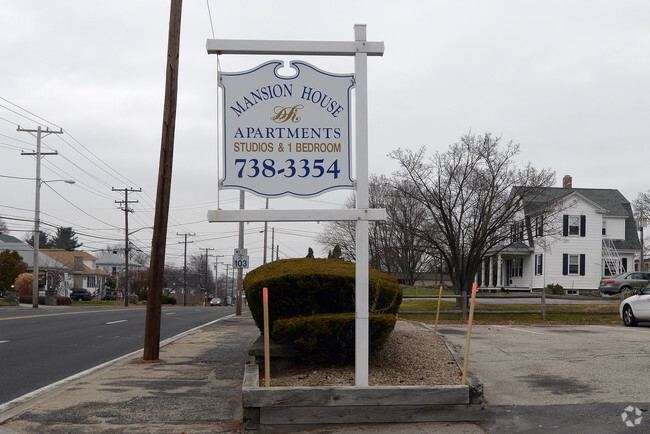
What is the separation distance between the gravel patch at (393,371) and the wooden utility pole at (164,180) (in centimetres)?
444

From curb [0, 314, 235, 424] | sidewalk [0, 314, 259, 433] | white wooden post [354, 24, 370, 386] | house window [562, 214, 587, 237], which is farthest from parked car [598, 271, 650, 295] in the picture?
white wooden post [354, 24, 370, 386]

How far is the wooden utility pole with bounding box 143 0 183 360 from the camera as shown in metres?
12.0

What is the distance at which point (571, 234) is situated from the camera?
44.2 m

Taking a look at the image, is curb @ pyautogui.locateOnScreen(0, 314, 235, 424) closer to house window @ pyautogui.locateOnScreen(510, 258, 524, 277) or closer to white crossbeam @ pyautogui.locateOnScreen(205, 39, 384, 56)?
white crossbeam @ pyautogui.locateOnScreen(205, 39, 384, 56)

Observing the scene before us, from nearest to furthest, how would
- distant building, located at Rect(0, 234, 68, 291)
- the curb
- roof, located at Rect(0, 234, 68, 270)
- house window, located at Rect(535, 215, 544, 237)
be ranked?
the curb → house window, located at Rect(535, 215, 544, 237) → distant building, located at Rect(0, 234, 68, 291) → roof, located at Rect(0, 234, 68, 270)

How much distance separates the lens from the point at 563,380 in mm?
8828

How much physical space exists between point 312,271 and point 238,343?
723cm

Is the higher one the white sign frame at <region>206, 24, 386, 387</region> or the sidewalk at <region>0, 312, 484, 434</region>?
the white sign frame at <region>206, 24, 386, 387</region>

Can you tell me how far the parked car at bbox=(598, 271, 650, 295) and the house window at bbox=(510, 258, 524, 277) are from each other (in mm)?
Answer: 11911

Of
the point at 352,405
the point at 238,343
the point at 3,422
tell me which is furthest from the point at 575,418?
the point at 238,343

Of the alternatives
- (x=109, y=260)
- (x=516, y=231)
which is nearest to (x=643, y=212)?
(x=516, y=231)

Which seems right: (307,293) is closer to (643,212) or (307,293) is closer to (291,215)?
(291,215)

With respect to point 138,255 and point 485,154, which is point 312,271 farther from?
point 138,255

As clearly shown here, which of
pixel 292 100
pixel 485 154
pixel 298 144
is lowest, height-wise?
pixel 298 144
